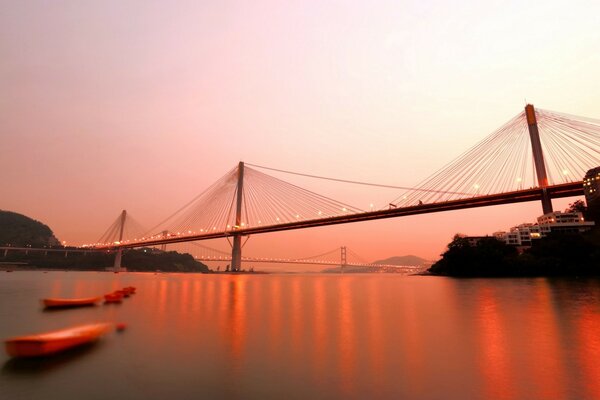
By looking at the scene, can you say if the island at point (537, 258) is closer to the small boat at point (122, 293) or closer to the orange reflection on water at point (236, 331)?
the orange reflection on water at point (236, 331)

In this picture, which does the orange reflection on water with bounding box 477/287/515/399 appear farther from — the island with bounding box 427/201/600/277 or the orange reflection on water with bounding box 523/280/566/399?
the island with bounding box 427/201/600/277

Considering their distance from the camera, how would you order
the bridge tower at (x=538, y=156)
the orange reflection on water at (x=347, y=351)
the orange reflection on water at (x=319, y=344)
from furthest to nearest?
the bridge tower at (x=538, y=156)
the orange reflection on water at (x=319, y=344)
the orange reflection on water at (x=347, y=351)

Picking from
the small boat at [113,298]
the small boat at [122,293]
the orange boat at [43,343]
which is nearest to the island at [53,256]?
the small boat at [122,293]

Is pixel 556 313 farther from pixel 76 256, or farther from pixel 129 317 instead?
pixel 76 256

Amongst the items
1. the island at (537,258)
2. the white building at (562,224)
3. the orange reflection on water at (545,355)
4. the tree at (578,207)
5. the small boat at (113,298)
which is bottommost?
the orange reflection on water at (545,355)

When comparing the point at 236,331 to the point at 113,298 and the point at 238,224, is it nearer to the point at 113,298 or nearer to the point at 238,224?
the point at 113,298

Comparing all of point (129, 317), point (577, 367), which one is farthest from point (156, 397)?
point (129, 317)
